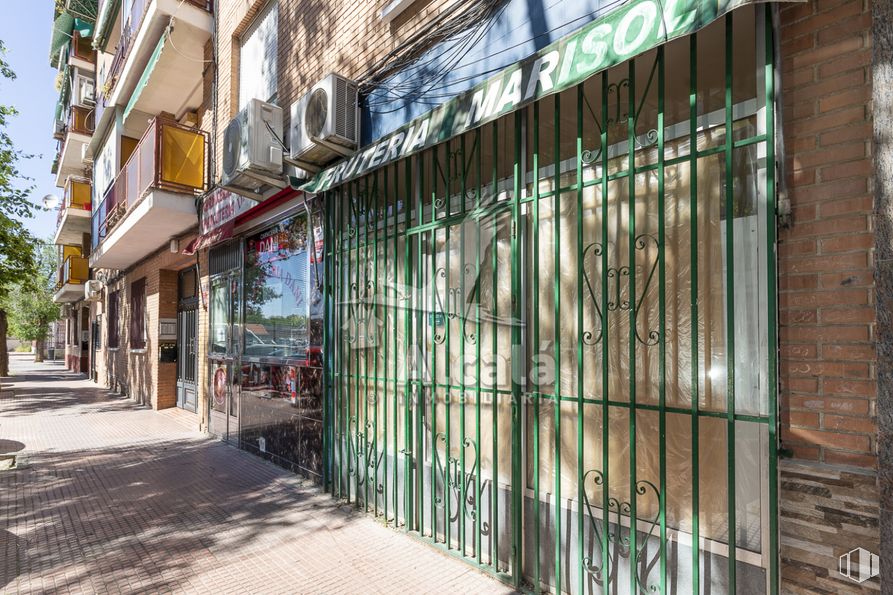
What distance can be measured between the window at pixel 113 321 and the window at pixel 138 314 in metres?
2.72

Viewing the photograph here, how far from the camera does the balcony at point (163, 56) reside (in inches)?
341

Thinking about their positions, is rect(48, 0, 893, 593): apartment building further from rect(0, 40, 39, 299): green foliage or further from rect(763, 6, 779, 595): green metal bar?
rect(0, 40, 39, 299): green foliage

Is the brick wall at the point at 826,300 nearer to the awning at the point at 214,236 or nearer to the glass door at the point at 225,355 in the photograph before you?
the awning at the point at 214,236

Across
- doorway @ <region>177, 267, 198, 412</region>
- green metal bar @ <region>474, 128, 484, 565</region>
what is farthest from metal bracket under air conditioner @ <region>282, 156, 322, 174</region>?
doorway @ <region>177, 267, 198, 412</region>

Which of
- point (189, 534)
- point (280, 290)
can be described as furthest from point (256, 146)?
point (189, 534)

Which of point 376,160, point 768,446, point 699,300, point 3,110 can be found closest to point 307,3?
point 376,160

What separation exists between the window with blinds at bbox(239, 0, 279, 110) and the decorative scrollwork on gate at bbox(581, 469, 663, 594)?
259 inches

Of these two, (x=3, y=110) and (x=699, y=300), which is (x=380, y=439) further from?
(x=3, y=110)

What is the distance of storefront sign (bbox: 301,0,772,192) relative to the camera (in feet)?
8.32

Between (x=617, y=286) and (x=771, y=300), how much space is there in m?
0.87

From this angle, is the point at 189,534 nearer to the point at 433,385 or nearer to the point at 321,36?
the point at 433,385

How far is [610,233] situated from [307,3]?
518 centimetres

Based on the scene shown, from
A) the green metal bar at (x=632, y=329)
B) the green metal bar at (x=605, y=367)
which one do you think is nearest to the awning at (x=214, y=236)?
the green metal bar at (x=605, y=367)

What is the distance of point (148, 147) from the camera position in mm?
8922
